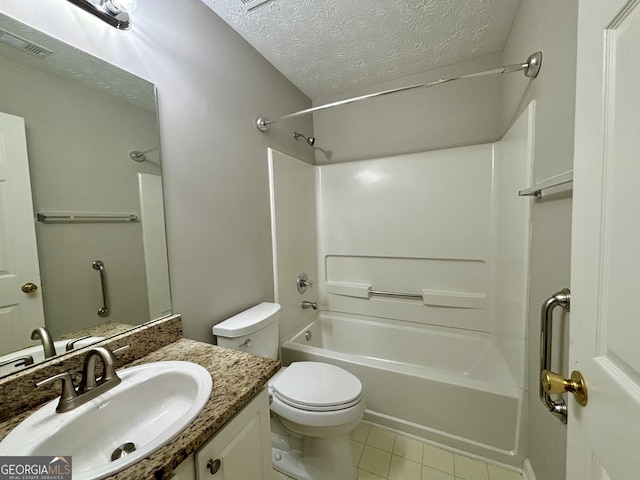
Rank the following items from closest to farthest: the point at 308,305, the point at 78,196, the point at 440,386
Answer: the point at 78,196, the point at 440,386, the point at 308,305

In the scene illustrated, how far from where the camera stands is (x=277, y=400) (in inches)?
48.1

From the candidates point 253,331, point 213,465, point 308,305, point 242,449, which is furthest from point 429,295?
point 213,465

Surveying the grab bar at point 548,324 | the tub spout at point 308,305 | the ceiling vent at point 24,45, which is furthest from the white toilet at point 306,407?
the ceiling vent at point 24,45

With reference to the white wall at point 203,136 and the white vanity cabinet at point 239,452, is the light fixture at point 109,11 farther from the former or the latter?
the white vanity cabinet at point 239,452

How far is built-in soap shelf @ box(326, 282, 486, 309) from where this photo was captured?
1.86 meters

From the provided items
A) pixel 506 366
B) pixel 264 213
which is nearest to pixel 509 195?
pixel 506 366

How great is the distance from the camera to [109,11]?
877mm

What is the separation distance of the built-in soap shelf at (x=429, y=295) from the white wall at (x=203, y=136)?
81 cm

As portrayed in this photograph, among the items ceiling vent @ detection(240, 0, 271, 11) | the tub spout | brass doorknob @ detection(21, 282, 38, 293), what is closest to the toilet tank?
the tub spout

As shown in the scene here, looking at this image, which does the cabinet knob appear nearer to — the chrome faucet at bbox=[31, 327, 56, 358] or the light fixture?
the chrome faucet at bbox=[31, 327, 56, 358]

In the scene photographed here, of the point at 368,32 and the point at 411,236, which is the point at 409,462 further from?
the point at 368,32

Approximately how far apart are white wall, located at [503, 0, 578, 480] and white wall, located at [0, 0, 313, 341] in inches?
59.0

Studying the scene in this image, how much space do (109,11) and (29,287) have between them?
0.99 meters

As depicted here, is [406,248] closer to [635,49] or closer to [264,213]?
[264,213]
